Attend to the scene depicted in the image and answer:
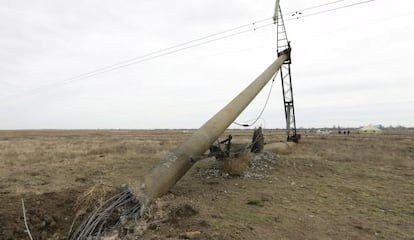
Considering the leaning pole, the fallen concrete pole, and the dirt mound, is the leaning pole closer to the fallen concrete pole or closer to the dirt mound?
the fallen concrete pole

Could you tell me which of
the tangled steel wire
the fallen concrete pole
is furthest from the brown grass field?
the tangled steel wire

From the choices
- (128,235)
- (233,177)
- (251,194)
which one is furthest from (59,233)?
(233,177)

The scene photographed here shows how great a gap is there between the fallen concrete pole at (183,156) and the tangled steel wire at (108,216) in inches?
8.4

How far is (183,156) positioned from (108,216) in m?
2.69

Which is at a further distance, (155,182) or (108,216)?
(155,182)

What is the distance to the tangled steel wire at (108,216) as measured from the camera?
270 inches

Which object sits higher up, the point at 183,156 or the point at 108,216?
the point at 183,156

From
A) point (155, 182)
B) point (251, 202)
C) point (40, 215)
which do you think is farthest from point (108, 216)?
point (251, 202)

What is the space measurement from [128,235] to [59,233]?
67.8 inches

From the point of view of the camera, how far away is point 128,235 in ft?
22.4

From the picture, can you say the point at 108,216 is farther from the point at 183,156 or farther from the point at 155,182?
the point at 183,156

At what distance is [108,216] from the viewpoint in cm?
734

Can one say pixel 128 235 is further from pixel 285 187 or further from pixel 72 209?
pixel 285 187

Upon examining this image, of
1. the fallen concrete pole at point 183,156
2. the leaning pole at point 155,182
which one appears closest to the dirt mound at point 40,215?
the leaning pole at point 155,182
